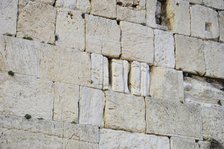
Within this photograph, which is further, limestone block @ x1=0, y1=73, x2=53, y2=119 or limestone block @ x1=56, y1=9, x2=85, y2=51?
limestone block @ x1=56, y1=9, x2=85, y2=51

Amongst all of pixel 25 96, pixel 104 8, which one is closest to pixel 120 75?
pixel 104 8

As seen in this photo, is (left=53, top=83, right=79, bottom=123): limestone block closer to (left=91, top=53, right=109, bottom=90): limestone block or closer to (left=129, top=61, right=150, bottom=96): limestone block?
(left=91, top=53, right=109, bottom=90): limestone block

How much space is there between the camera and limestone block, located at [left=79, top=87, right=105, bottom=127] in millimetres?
6961

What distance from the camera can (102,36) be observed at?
745 cm

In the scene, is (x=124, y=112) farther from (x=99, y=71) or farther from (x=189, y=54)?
(x=189, y=54)

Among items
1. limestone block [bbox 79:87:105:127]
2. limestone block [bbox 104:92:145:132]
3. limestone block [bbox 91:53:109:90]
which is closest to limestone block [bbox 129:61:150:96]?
limestone block [bbox 104:92:145:132]

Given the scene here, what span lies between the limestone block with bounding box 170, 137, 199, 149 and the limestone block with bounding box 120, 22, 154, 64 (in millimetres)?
1087

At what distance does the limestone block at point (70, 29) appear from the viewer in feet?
23.8

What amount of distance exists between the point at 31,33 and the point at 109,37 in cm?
103

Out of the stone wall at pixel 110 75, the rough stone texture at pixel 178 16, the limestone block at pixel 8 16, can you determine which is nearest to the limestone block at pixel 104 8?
the stone wall at pixel 110 75

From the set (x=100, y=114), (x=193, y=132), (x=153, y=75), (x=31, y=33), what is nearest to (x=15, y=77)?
(x=31, y=33)

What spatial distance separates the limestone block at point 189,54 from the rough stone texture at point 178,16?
124 millimetres

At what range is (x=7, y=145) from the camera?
6391mm

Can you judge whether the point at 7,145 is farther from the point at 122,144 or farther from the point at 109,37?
Answer: the point at 109,37
